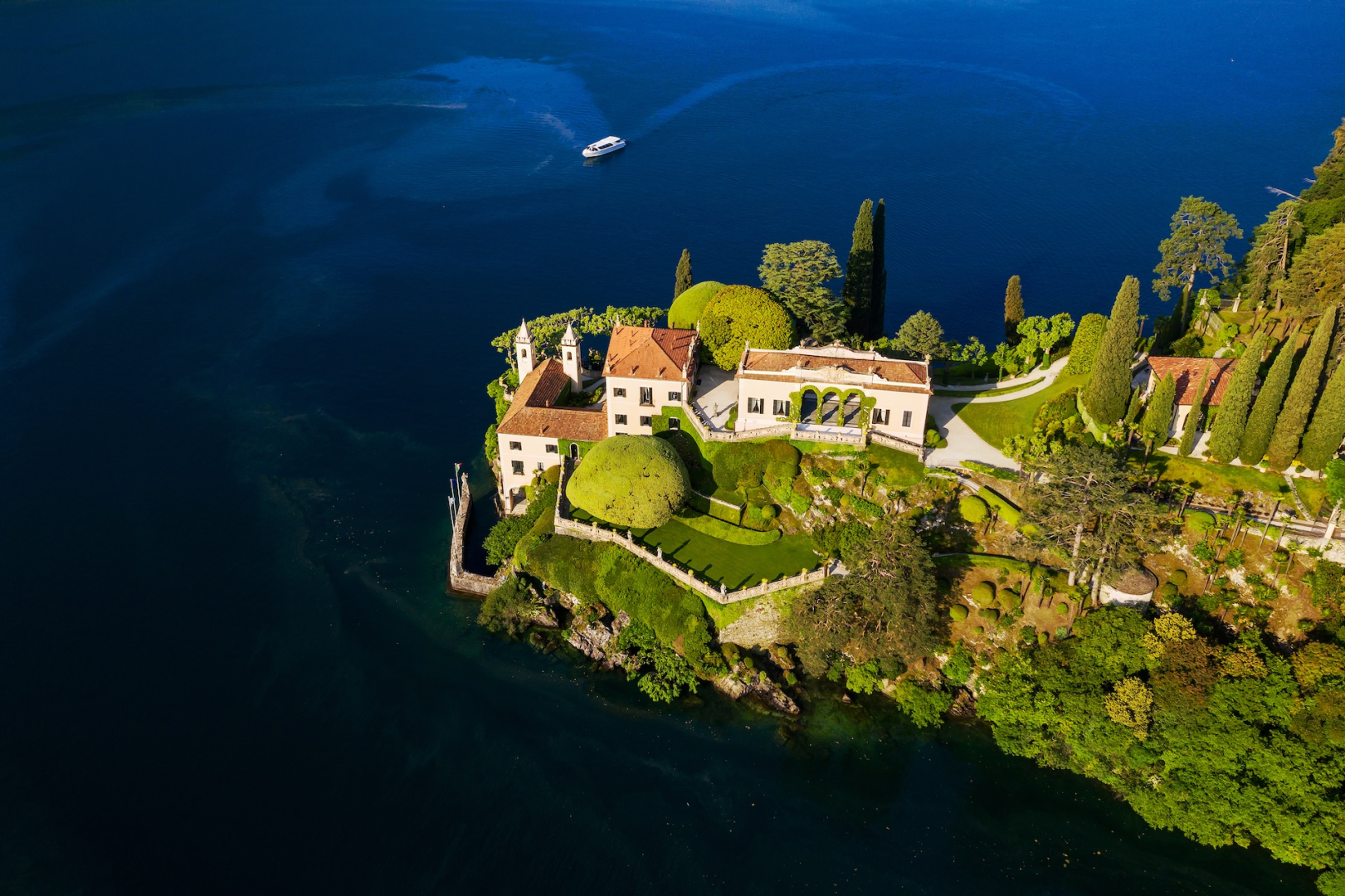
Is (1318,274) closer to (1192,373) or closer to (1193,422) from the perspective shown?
(1192,373)

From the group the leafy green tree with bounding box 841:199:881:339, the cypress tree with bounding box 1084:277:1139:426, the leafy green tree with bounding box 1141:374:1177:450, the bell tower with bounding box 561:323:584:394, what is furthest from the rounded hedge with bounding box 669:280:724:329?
the leafy green tree with bounding box 1141:374:1177:450

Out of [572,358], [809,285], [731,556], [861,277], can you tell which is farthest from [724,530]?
[861,277]

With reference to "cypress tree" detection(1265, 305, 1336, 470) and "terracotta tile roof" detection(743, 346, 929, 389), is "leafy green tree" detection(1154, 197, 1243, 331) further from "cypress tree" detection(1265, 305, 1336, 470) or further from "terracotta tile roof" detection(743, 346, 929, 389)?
"terracotta tile roof" detection(743, 346, 929, 389)

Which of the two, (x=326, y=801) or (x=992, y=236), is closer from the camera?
(x=326, y=801)

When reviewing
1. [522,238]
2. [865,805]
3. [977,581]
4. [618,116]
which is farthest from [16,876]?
[618,116]

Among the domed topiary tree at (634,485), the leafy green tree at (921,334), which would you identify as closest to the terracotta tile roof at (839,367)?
the leafy green tree at (921,334)

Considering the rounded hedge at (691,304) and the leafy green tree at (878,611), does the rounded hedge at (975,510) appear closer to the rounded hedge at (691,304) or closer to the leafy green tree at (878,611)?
the leafy green tree at (878,611)

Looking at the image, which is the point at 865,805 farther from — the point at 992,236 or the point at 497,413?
the point at 992,236
